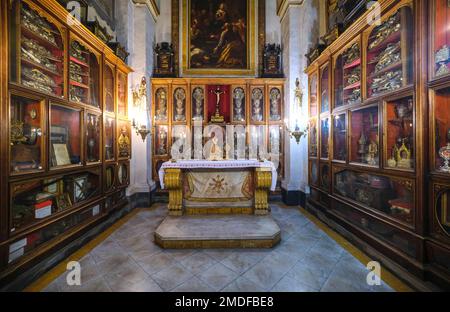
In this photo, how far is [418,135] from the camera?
2.55 meters

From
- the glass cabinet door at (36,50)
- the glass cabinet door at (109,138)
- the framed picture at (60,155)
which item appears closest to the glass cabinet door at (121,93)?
the glass cabinet door at (109,138)

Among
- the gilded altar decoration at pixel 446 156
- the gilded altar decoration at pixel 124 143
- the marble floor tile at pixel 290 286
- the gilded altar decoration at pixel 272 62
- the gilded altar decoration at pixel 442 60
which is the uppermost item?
the gilded altar decoration at pixel 272 62

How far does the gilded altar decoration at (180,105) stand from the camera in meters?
6.75

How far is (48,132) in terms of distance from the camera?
3.16 m

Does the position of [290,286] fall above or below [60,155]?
below

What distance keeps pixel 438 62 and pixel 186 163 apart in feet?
15.0

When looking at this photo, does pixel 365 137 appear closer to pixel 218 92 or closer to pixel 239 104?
pixel 239 104

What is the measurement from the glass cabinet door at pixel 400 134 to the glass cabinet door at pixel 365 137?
20cm

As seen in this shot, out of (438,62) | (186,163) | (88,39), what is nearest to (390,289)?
(438,62)

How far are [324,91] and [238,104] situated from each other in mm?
2801

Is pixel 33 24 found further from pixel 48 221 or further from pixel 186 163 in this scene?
pixel 186 163

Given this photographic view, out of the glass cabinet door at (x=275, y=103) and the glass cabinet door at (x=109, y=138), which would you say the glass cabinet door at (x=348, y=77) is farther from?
the glass cabinet door at (x=109, y=138)

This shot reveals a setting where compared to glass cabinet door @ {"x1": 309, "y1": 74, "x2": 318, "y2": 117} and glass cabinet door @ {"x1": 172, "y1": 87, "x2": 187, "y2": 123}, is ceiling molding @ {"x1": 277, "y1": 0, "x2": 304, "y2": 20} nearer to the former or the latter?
glass cabinet door @ {"x1": 309, "y1": 74, "x2": 318, "y2": 117}

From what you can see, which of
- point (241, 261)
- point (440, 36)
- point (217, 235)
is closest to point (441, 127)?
point (440, 36)
